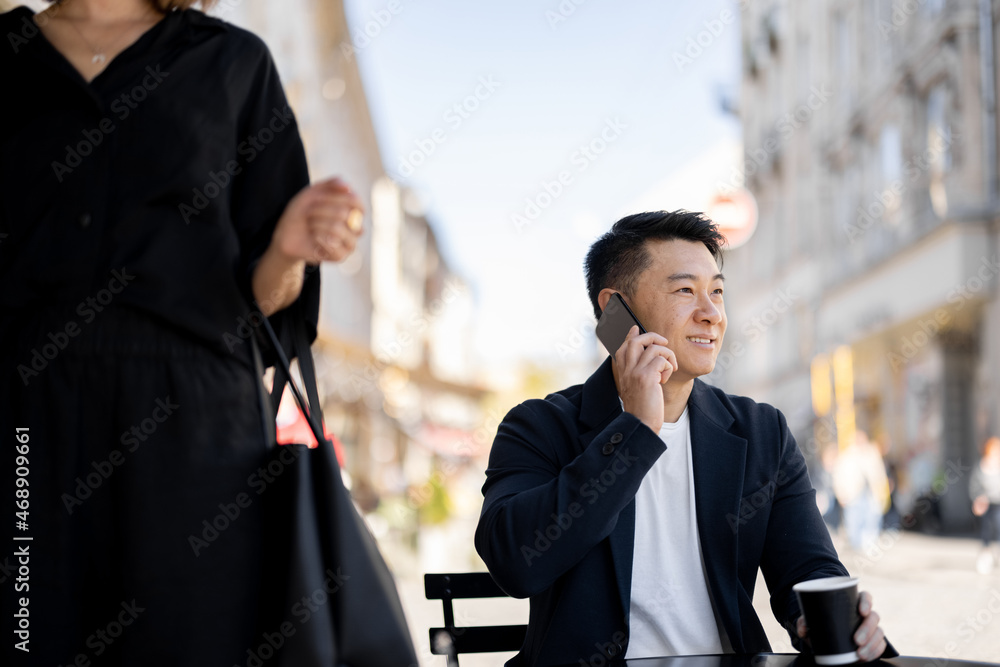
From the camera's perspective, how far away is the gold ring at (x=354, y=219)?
1.51m

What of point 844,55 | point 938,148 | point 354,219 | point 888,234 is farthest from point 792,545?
point 844,55

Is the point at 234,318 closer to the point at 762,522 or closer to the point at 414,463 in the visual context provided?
the point at 762,522

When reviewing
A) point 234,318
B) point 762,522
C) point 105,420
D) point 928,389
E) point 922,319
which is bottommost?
point 762,522

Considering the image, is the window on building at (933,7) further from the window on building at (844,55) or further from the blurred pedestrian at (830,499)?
the blurred pedestrian at (830,499)

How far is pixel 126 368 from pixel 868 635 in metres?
1.40

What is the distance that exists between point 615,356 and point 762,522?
567mm

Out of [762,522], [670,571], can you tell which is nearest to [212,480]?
[670,571]

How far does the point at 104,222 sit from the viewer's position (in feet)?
5.22

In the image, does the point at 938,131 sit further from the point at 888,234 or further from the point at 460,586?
the point at 460,586

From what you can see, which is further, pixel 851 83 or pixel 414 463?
pixel 414 463

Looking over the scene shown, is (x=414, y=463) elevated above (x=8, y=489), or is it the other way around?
(x=414, y=463)

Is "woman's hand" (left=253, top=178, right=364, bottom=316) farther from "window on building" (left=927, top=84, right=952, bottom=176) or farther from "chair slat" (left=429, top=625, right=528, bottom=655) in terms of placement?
"window on building" (left=927, top=84, right=952, bottom=176)

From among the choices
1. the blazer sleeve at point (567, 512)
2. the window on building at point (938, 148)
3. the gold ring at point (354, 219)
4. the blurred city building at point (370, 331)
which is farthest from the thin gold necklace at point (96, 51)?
the window on building at point (938, 148)

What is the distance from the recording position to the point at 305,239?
155 cm
